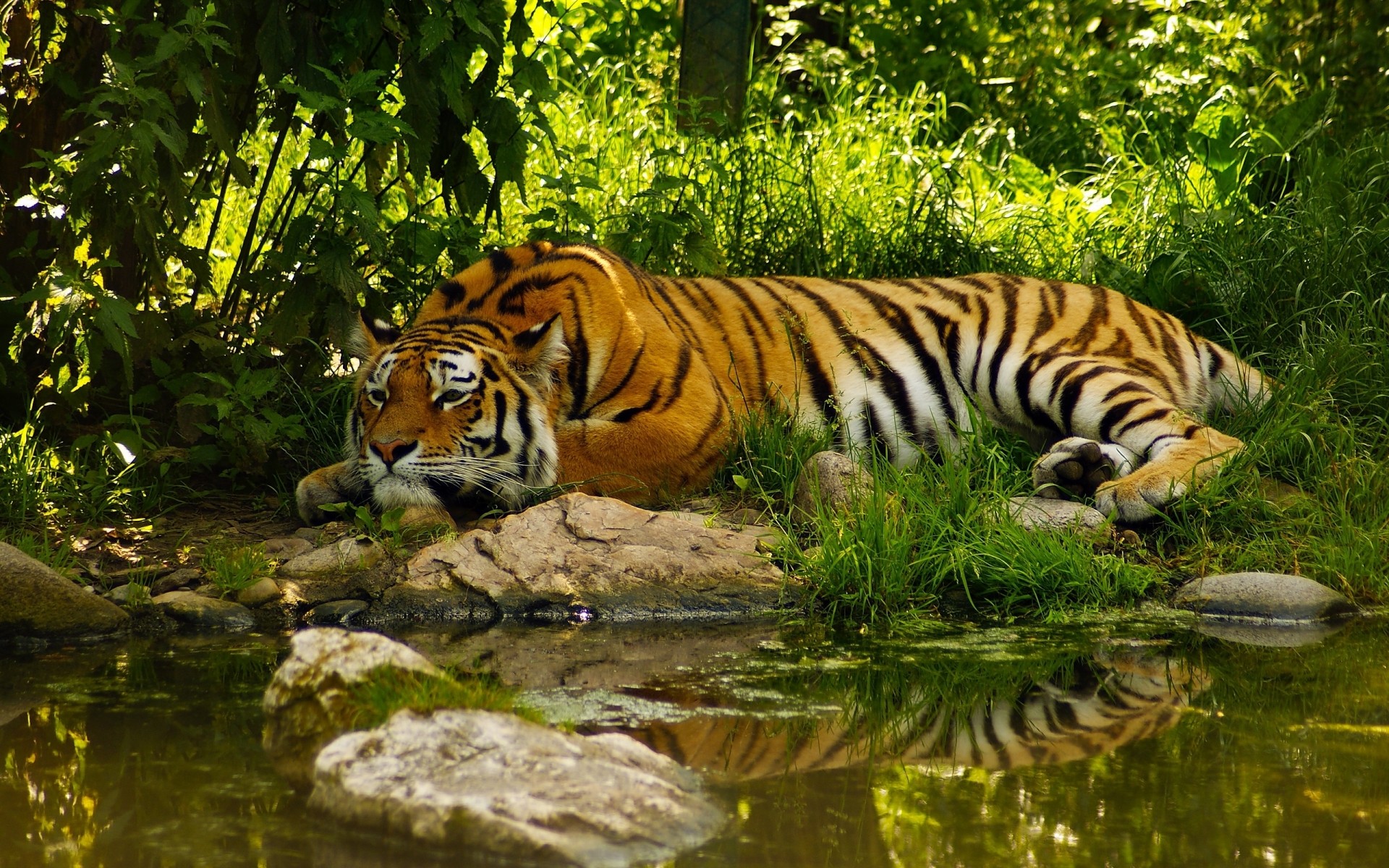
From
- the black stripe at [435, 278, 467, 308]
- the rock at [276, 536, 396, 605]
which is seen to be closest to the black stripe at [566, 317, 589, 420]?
the black stripe at [435, 278, 467, 308]

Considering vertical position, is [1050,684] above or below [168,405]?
below

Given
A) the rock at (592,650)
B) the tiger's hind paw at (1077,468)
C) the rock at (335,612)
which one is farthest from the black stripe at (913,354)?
the rock at (335,612)

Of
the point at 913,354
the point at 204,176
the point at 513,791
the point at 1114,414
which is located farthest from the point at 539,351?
the point at 513,791

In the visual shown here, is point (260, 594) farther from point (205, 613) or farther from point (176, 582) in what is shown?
point (176, 582)

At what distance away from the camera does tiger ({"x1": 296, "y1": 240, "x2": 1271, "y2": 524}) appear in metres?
4.58

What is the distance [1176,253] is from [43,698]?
4767 mm

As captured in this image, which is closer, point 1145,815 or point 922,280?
point 1145,815

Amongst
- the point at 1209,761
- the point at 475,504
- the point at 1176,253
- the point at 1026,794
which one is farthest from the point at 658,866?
the point at 1176,253

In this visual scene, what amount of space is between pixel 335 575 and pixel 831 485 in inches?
63.3

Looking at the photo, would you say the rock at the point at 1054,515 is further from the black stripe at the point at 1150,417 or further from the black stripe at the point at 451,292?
the black stripe at the point at 451,292

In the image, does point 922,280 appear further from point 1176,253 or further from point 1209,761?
point 1209,761

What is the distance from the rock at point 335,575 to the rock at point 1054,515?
2009 millimetres

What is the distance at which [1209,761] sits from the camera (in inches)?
116

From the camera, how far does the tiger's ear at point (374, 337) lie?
4832 millimetres
